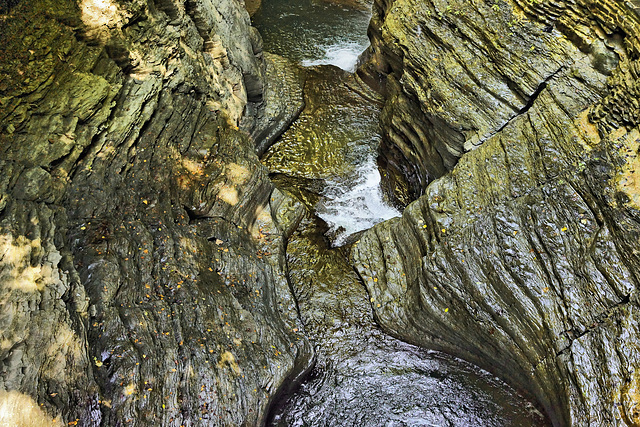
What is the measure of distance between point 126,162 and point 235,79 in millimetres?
5511

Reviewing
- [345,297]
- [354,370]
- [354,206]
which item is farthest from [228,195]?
[354,370]

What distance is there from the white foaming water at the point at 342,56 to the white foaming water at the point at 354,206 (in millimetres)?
5799

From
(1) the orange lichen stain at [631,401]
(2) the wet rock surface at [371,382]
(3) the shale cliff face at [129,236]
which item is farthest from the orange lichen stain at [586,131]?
(3) the shale cliff face at [129,236]

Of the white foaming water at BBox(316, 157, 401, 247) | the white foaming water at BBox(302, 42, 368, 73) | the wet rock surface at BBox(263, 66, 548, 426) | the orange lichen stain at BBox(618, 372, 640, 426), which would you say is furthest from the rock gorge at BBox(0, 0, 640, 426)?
the white foaming water at BBox(302, 42, 368, 73)

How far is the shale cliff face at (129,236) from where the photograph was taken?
205 inches

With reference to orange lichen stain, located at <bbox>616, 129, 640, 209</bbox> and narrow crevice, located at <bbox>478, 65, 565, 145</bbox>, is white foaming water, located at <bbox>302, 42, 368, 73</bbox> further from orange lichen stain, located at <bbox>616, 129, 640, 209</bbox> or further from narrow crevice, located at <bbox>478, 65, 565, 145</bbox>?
orange lichen stain, located at <bbox>616, 129, 640, 209</bbox>

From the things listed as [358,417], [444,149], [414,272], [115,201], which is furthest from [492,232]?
[115,201]

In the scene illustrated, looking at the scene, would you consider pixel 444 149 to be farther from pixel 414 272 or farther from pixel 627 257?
pixel 627 257

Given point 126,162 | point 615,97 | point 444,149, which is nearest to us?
point 615,97

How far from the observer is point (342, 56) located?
56.7 ft

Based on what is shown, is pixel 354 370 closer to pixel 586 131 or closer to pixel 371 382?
pixel 371 382

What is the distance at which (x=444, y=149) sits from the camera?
10.0 meters

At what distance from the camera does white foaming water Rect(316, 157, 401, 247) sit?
1160 cm

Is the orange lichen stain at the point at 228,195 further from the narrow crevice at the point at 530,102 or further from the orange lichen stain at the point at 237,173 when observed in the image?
the narrow crevice at the point at 530,102
